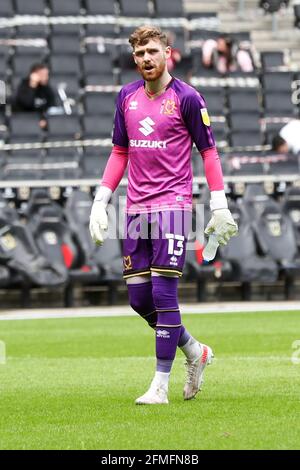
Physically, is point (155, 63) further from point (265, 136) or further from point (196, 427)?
point (265, 136)

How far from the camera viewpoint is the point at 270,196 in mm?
22109

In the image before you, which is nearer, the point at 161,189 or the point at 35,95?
the point at 161,189

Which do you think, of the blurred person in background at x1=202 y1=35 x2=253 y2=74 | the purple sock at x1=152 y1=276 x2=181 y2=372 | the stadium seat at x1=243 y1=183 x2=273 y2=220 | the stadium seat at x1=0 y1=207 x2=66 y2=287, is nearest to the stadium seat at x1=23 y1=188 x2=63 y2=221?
the stadium seat at x1=0 y1=207 x2=66 y2=287

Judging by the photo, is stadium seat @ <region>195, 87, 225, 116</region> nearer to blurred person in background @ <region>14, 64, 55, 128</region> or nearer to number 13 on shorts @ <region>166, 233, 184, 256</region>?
blurred person in background @ <region>14, 64, 55, 128</region>

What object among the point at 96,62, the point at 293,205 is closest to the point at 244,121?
the point at 293,205

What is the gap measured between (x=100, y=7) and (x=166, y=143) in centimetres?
1842

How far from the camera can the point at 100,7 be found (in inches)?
1069

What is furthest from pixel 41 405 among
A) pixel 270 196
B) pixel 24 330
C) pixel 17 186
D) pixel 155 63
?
pixel 270 196

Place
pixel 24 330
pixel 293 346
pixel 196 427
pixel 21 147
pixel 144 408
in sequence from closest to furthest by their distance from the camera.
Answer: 1. pixel 196 427
2. pixel 144 408
3. pixel 293 346
4. pixel 24 330
5. pixel 21 147

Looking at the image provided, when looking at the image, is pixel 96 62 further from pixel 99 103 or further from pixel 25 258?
pixel 25 258

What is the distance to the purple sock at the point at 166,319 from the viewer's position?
9070mm

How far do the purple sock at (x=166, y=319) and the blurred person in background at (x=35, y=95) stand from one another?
13945mm

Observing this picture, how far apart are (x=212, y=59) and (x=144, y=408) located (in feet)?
57.1

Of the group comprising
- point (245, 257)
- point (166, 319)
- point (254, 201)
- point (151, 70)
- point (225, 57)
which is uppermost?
point (151, 70)
